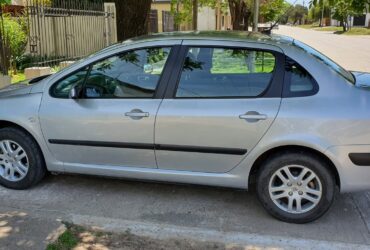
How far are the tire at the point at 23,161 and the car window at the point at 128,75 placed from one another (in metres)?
0.80

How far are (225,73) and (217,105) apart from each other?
30 cm

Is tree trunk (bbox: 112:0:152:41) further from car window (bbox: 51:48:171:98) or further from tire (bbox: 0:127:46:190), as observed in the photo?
tire (bbox: 0:127:46:190)

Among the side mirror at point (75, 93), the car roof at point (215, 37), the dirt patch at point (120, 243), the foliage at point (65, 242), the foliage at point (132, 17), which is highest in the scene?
the foliage at point (132, 17)

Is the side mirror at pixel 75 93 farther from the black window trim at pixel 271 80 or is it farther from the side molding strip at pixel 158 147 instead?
the black window trim at pixel 271 80

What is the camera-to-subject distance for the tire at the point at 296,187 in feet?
→ 12.9

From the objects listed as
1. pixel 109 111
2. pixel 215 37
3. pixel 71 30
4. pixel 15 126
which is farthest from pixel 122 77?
pixel 71 30

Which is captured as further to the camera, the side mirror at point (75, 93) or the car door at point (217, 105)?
the side mirror at point (75, 93)

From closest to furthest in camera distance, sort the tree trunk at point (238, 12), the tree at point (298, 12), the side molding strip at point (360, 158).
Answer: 1. the side molding strip at point (360, 158)
2. the tree at point (298, 12)
3. the tree trunk at point (238, 12)

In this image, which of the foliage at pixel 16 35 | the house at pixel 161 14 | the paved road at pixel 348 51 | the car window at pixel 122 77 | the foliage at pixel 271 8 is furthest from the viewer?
the house at pixel 161 14

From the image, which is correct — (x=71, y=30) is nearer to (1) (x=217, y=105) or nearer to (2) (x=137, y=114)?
(2) (x=137, y=114)

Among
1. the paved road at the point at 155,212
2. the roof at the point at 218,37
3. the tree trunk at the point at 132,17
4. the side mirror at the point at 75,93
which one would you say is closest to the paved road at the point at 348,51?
the tree trunk at the point at 132,17

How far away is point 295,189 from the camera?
4.01m

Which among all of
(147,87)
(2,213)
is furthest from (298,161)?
(2,213)

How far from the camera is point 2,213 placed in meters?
4.22
